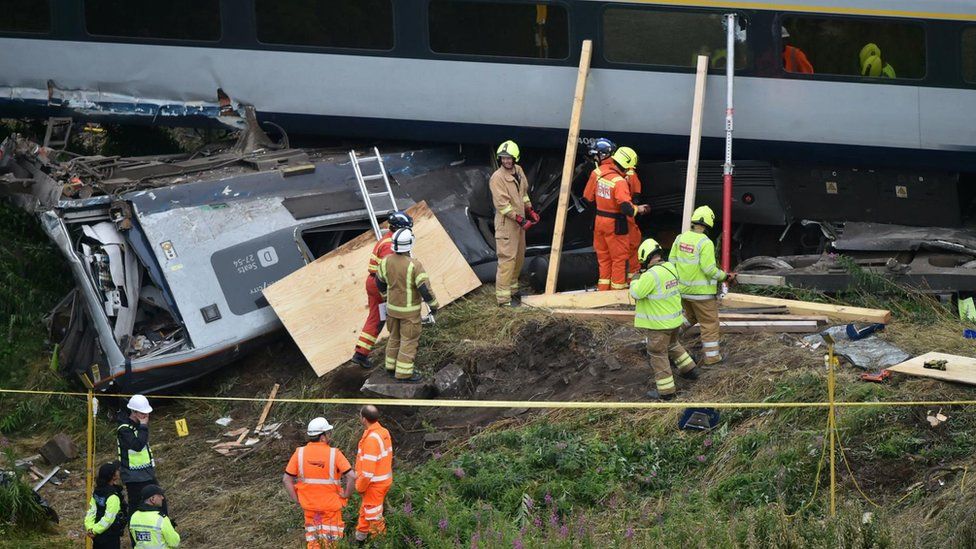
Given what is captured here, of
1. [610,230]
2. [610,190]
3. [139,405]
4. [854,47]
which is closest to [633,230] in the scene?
[610,230]

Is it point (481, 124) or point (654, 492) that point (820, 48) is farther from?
point (654, 492)

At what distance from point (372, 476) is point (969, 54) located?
7589 mm

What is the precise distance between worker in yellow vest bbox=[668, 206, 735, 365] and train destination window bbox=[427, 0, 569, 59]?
3365 millimetres

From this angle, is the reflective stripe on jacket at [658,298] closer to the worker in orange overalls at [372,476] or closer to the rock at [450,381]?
the rock at [450,381]

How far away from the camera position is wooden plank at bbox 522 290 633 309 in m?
12.6

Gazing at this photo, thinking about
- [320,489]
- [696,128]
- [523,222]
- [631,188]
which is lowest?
[320,489]

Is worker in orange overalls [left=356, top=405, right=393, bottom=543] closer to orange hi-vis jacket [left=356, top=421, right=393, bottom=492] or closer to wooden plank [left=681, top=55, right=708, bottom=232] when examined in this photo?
orange hi-vis jacket [left=356, top=421, right=393, bottom=492]

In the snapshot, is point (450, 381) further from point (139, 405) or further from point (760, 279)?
point (760, 279)

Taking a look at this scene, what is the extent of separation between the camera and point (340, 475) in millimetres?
9156

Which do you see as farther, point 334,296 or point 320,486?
point 334,296

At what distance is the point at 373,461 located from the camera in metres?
9.20

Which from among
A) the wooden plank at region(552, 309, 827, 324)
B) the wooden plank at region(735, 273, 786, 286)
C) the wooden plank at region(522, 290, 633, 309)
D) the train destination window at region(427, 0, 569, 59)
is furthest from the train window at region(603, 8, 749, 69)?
the wooden plank at region(552, 309, 827, 324)

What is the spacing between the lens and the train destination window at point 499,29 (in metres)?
13.5

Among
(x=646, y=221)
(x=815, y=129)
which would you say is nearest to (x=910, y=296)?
(x=815, y=129)
